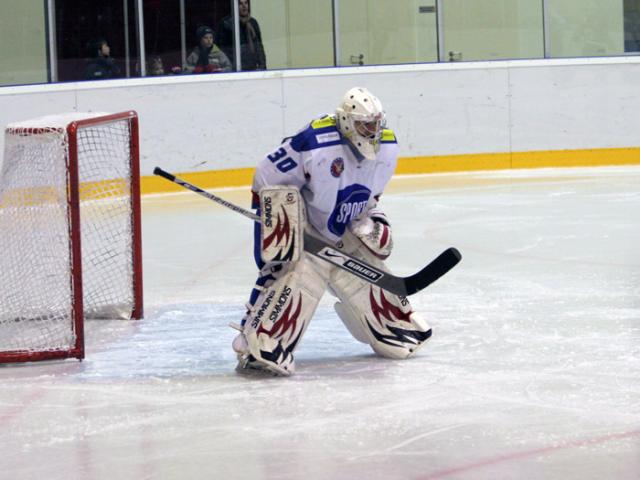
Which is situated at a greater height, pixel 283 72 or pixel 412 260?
pixel 283 72

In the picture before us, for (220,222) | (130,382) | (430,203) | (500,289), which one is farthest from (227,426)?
(430,203)

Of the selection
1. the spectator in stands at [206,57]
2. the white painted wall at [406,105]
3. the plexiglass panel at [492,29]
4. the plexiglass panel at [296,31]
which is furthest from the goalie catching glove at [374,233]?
the plexiglass panel at [492,29]

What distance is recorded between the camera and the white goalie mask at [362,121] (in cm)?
386

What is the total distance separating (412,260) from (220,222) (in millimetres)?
1878

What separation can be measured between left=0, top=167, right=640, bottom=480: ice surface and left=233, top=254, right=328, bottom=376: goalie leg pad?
7 centimetres

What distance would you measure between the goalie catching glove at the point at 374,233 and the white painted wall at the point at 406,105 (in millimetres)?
4995

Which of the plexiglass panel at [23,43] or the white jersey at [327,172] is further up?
the plexiglass panel at [23,43]

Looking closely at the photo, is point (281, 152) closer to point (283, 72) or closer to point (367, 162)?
point (367, 162)

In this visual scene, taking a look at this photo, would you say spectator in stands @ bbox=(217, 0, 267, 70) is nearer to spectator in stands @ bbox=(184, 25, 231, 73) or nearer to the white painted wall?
spectator in stands @ bbox=(184, 25, 231, 73)

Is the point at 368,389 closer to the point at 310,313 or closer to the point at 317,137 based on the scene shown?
the point at 310,313

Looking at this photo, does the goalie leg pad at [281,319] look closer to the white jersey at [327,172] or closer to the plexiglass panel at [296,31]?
the white jersey at [327,172]

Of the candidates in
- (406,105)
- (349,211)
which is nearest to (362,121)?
(349,211)

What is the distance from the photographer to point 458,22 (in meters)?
10.1

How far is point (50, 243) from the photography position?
439 cm
